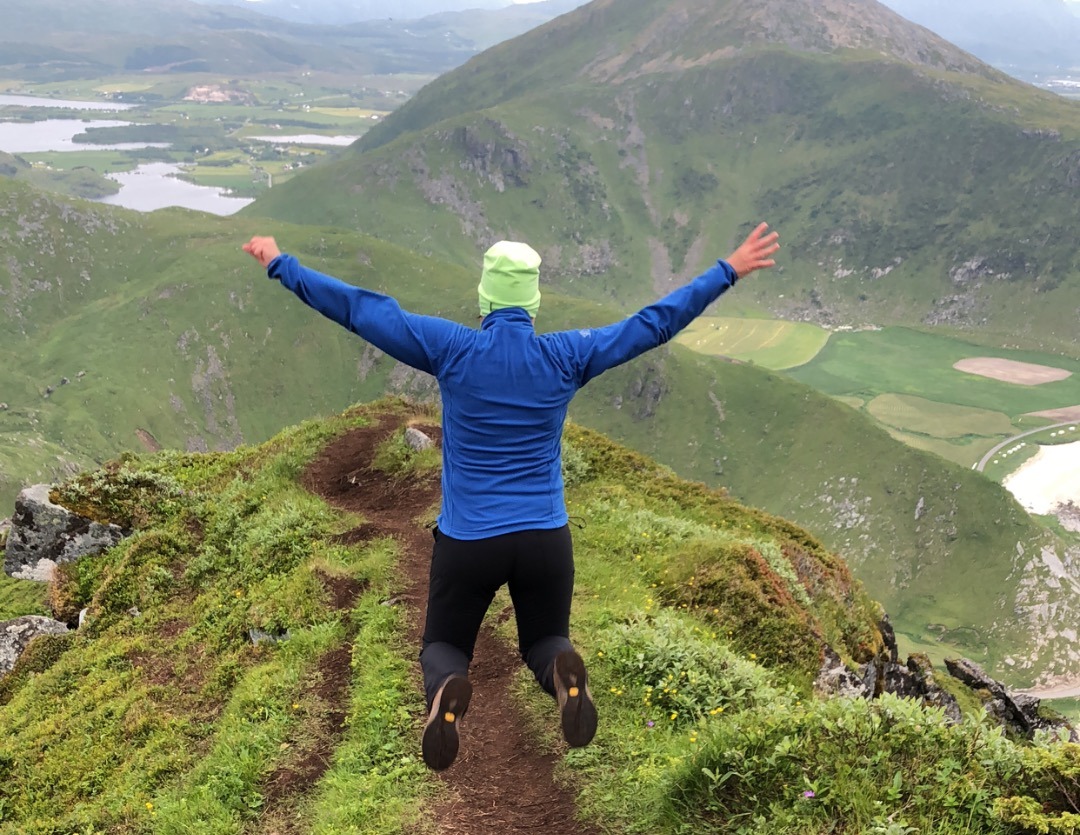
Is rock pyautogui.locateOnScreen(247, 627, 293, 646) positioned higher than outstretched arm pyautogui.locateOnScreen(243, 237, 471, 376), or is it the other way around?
outstretched arm pyautogui.locateOnScreen(243, 237, 471, 376)

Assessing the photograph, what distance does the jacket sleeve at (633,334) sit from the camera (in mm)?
6992

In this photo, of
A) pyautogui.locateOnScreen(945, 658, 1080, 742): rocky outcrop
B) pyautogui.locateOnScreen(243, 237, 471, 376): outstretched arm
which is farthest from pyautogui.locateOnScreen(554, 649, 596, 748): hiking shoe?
pyautogui.locateOnScreen(945, 658, 1080, 742): rocky outcrop

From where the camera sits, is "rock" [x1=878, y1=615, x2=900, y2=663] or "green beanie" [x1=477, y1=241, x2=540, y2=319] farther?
"rock" [x1=878, y1=615, x2=900, y2=663]

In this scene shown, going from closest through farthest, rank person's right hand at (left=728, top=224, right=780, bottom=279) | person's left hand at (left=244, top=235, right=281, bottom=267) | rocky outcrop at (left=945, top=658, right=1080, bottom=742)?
person's left hand at (left=244, top=235, right=281, bottom=267) < person's right hand at (left=728, top=224, right=780, bottom=279) < rocky outcrop at (left=945, top=658, right=1080, bottom=742)

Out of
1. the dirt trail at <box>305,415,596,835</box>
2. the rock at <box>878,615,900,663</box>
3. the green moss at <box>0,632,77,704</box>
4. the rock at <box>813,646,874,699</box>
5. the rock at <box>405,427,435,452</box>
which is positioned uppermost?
the dirt trail at <box>305,415,596,835</box>

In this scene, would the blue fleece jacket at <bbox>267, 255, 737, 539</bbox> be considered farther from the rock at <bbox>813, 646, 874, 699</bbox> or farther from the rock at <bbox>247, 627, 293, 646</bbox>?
the rock at <bbox>813, 646, 874, 699</bbox>

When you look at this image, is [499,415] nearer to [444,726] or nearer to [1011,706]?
[444,726]

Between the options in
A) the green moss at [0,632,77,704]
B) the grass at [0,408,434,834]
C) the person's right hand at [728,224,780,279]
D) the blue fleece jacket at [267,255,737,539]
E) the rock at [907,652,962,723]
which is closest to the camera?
the blue fleece jacket at [267,255,737,539]

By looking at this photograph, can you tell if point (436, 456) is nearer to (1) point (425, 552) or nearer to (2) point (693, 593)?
(1) point (425, 552)

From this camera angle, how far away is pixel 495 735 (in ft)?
35.4

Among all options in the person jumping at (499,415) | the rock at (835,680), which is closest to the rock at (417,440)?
the rock at (835,680)

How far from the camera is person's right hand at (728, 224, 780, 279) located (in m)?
7.58

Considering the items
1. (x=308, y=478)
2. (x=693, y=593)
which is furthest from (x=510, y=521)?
(x=308, y=478)

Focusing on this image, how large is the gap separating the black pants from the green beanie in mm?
2123
